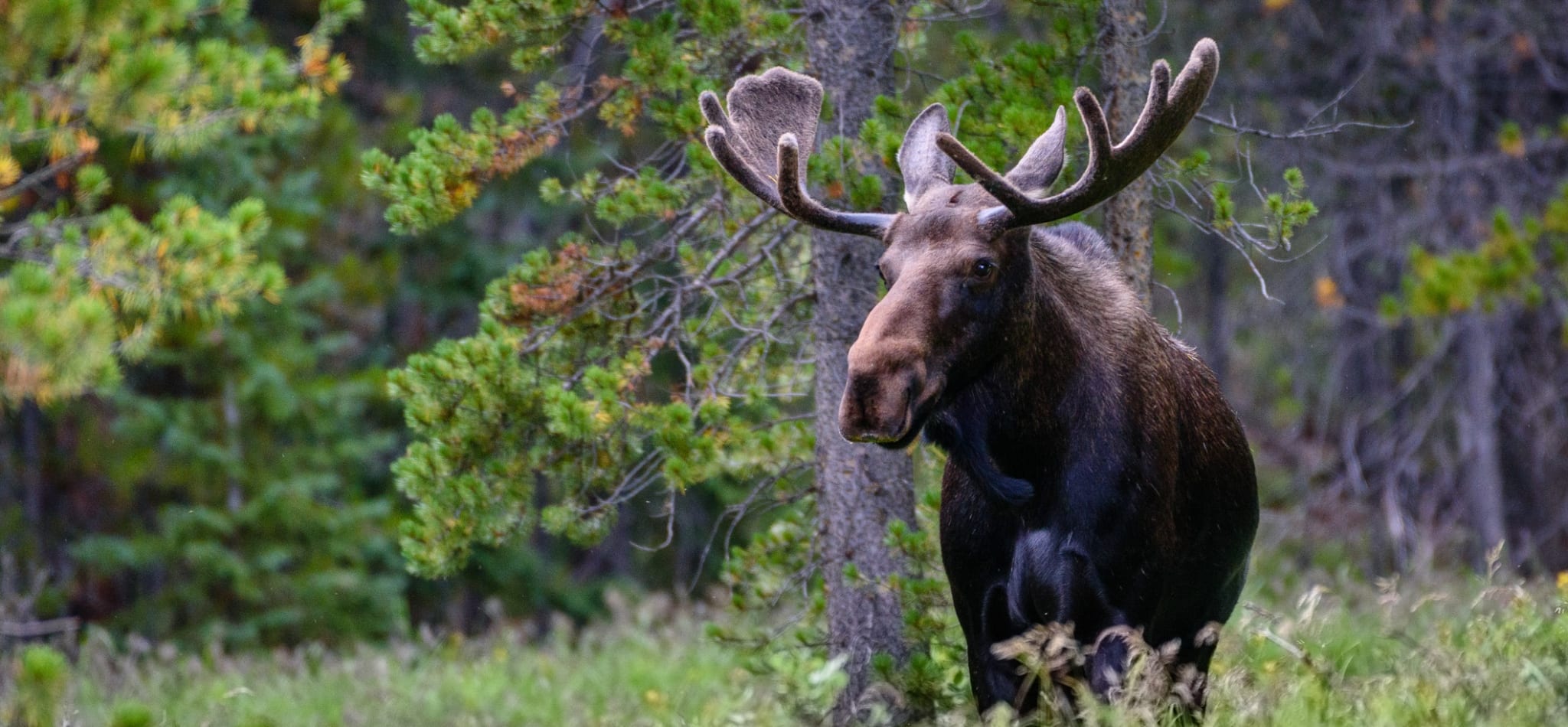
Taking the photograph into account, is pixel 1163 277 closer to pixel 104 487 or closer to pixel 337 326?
pixel 337 326

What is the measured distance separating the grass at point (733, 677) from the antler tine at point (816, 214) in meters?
1.71

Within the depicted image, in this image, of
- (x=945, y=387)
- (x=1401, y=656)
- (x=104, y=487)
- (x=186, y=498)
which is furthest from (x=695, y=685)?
(x=104, y=487)

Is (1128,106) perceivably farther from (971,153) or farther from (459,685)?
(459,685)

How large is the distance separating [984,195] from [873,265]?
173cm

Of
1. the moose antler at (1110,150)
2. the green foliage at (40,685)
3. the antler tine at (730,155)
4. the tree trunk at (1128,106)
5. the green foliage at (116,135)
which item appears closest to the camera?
the green foliage at (40,685)

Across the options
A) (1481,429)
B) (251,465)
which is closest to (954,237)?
(1481,429)

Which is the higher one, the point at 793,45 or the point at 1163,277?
the point at 793,45

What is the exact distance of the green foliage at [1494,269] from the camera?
1016cm

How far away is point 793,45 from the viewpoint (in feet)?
24.6

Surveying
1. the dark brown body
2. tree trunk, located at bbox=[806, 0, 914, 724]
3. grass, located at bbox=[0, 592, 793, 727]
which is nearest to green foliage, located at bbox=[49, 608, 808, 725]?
grass, located at bbox=[0, 592, 793, 727]

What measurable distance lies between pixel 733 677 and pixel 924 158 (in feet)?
11.3

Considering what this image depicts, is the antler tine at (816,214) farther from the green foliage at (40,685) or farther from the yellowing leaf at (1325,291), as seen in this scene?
the yellowing leaf at (1325,291)

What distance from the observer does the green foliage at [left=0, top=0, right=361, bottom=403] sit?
6.38m

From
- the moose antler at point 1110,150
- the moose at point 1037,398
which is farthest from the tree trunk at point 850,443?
the moose antler at point 1110,150
